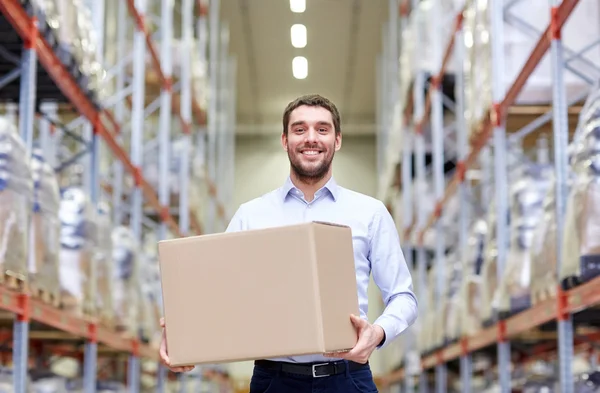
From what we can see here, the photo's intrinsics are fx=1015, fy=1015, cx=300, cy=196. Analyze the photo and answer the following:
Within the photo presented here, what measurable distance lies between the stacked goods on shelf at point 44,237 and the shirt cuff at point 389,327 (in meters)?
3.13

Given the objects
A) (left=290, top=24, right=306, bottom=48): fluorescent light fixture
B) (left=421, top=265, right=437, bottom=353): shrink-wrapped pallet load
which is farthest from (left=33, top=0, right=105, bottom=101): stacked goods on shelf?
(left=290, top=24, right=306, bottom=48): fluorescent light fixture

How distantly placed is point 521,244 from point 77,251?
2778 millimetres

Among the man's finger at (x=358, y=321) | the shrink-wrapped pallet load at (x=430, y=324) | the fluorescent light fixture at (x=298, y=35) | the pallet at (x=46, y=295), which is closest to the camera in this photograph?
the man's finger at (x=358, y=321)

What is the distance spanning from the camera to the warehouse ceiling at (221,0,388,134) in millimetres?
17953

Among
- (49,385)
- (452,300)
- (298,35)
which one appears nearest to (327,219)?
(49,385)

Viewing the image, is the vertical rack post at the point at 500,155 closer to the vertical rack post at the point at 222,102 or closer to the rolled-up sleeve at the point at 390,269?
the rolled-up sleeve at the point at 390,269

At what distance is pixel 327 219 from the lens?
268cm

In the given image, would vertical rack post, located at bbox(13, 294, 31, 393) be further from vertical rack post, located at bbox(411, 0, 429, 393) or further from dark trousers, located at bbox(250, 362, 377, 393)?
vertical rack post, located at bbox(411, 0, 429, 393)

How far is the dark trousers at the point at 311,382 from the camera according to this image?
2547 millimetres

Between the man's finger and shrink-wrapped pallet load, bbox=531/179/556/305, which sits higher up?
shrink-wrapped pallet load, bbox=531/179/556/305

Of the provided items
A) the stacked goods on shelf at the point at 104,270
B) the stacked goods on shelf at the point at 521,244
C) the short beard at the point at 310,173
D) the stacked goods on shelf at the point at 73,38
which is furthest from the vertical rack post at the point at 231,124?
the short beard at the point at 310,173

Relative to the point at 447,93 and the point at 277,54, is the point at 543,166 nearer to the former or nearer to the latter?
the point at 447,93

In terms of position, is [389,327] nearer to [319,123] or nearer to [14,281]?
[319,123]

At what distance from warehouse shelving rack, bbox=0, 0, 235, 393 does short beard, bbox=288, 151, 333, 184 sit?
237cm
